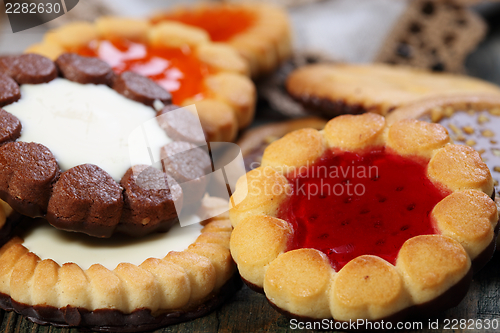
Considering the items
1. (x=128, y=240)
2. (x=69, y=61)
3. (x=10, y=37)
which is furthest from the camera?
(x=10, y=37)

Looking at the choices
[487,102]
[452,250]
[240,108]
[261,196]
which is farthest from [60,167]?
[487,102]

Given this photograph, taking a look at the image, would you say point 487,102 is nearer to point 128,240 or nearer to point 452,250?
point 452,250

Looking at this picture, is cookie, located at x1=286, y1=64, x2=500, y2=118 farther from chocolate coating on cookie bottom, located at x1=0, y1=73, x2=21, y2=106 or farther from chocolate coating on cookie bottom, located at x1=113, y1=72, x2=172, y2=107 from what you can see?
chocolate coating on cookie bottom, located at x1=0, y1=73, x2=21, y2=106

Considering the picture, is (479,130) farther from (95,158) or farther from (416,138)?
(95,158)

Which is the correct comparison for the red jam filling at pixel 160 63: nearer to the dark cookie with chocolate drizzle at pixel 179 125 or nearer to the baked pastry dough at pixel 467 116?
the dark cookie with chocolate drizzle at pixel 179 125

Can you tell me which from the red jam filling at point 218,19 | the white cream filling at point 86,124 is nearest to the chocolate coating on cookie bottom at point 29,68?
the white cream filling at point 86,124

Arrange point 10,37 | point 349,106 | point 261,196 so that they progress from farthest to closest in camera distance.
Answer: point 10,37, point 349,106, point 261,196
